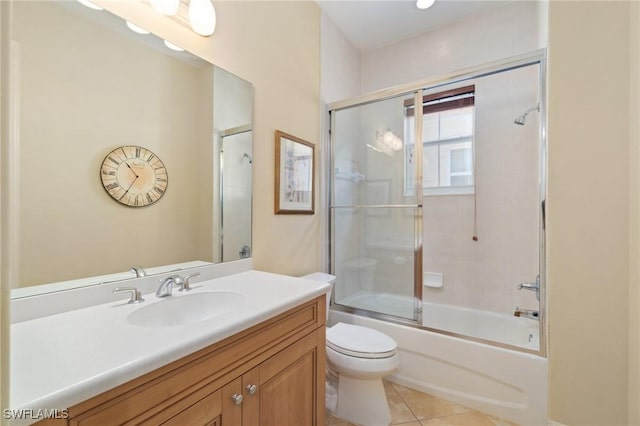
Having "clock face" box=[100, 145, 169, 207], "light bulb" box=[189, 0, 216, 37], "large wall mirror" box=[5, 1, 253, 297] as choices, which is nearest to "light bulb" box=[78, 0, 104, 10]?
"large wall mirror" box=[5, 1, 253, 297]

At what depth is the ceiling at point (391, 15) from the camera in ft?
7.02

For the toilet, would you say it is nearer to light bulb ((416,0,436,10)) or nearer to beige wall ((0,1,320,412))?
beige wall ((0,1,320,412))

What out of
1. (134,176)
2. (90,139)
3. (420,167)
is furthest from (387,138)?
(90,139)

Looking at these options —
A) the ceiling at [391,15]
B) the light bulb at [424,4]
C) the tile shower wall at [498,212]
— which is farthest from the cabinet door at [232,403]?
the light bulb at [424,4]

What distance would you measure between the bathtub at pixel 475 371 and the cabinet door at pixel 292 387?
0.89 meters

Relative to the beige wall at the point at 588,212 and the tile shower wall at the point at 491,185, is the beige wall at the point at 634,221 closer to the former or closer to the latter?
the beige wall at the point at 588,212

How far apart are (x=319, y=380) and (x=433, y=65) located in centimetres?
269

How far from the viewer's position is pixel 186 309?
41.8 inches

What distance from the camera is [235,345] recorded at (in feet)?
2.57

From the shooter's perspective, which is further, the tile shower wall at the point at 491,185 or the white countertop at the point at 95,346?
the tile shower wall at the point at 491,185

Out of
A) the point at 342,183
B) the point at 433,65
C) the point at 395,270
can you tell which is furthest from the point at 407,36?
the point at 395,270

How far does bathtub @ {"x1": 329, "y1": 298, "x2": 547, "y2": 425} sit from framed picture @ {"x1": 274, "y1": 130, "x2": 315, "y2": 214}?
975 mm

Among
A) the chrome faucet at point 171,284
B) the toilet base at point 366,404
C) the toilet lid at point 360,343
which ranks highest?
the chrome faucet at point 171,284

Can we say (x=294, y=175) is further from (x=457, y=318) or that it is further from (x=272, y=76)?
(x=457, y=318)
